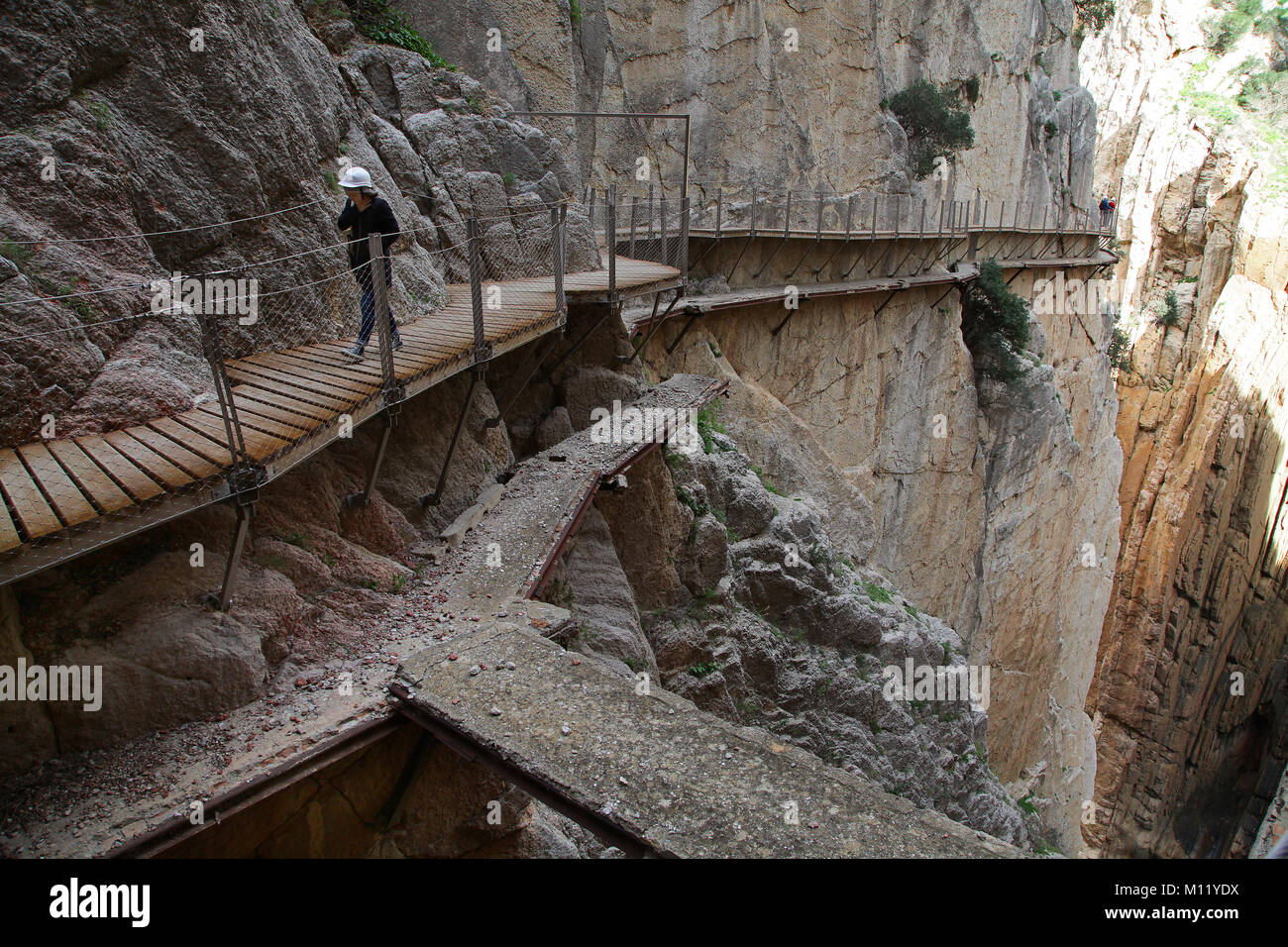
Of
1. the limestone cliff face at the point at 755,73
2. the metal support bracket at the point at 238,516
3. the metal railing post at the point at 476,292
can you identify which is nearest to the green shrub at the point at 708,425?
the metal railing post at the point at 476,292

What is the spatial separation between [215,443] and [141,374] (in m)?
1.05

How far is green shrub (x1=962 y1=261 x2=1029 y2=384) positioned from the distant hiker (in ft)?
64.9

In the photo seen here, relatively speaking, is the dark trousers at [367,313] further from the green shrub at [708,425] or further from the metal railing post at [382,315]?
the green shrub at [708,425]

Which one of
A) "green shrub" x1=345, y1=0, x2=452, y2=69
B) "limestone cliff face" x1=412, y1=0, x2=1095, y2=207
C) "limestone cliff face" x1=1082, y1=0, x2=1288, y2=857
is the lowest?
"limestone cliff face" x1=1082, y1=0, x2=1288, y2=857

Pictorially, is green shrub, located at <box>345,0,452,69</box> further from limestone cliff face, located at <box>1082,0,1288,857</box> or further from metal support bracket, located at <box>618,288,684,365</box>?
limestone cliff face, located at <box>1082,0,1288,857</box>

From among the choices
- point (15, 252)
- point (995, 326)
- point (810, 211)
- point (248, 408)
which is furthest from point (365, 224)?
point (995, 326)

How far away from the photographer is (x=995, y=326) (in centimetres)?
2306

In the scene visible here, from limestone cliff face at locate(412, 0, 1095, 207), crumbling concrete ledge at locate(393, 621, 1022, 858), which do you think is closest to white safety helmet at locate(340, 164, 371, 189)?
crumbling concrete ledge at locate(393, 621, 1022, 858)

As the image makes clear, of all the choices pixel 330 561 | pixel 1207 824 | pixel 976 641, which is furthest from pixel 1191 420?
pixel 330 561

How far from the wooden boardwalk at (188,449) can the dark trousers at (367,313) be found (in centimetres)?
19

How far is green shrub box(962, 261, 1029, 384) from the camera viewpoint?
22.6 metres

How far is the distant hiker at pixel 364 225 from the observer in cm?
660

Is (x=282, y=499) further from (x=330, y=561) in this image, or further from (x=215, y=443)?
(x=215, y=443)

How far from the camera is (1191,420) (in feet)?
117
